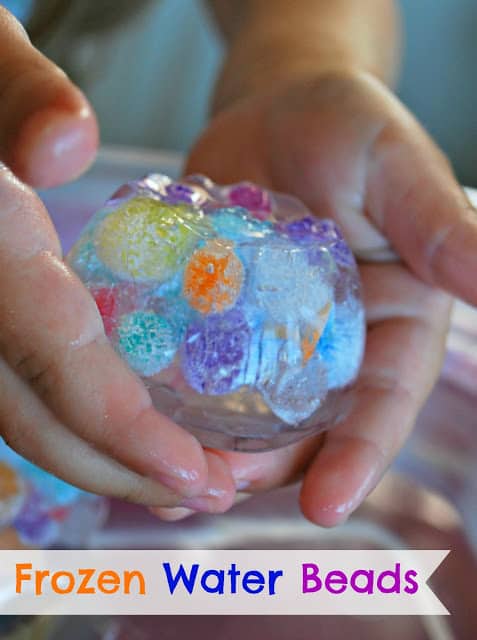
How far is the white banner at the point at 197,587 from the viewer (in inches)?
23.6

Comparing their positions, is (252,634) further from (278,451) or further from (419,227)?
(419,227)

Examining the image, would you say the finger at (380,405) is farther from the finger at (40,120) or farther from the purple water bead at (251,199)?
the finger at (40,120)

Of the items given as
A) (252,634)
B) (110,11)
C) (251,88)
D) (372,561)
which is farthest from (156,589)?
(110,11)

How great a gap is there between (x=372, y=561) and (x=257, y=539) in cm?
10

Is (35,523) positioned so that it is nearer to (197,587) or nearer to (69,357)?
(197,587)

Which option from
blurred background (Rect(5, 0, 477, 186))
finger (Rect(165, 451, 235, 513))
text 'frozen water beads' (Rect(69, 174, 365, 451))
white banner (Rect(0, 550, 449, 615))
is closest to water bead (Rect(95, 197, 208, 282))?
text 'frozen water beads' (Rect(69, 174, 365, 451))

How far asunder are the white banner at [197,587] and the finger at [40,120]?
39 centimetres

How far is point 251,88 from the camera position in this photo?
735 mm

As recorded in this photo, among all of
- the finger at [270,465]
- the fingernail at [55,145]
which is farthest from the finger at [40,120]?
the finger at [270,465]

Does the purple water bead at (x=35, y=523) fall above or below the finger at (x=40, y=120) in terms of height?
below

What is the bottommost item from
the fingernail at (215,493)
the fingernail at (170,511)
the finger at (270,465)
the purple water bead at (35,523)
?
the purple water bead at (35,523)

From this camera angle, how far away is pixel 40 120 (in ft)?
0.94

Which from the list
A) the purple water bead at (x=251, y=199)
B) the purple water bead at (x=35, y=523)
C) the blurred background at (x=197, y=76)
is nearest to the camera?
the purple water bead at (x=251, y=199)

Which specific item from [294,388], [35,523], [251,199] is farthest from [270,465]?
[35,523]
